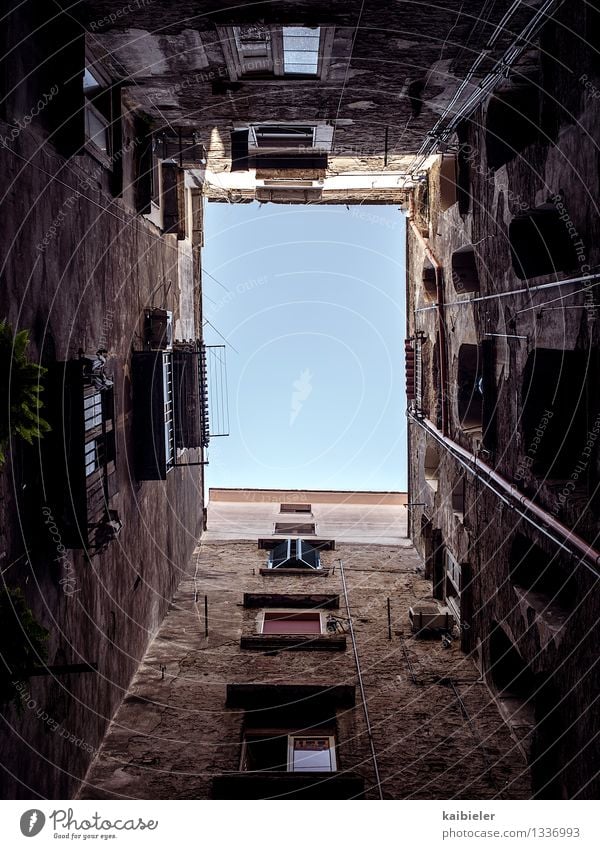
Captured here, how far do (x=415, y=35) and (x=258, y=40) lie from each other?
292 centimetres

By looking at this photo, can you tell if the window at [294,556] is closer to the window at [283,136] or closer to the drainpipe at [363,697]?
the drainpipe at [363,697]

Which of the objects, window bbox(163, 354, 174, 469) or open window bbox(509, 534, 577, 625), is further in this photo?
window bbox(163, 354, 174, 469)

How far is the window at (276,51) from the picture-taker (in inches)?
520

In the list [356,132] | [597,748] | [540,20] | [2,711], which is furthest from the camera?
[356,132]

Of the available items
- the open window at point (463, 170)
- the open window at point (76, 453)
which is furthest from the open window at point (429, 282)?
the open window at point (76, 453)

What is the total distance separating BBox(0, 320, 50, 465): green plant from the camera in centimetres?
802

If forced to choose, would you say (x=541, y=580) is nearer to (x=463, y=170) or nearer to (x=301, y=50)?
(x=463, y=170)

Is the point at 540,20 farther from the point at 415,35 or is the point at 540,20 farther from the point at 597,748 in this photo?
the point at 597,748

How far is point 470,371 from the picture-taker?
19281 millimetres

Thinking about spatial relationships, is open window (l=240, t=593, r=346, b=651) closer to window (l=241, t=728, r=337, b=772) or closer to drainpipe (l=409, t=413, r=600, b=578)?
window (l=241, t=728, r=337, b=772)

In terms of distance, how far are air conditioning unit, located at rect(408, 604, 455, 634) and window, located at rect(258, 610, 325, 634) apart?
2393 millimetres

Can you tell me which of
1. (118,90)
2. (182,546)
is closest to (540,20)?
(118,90)

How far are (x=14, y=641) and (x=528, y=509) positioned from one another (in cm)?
869
